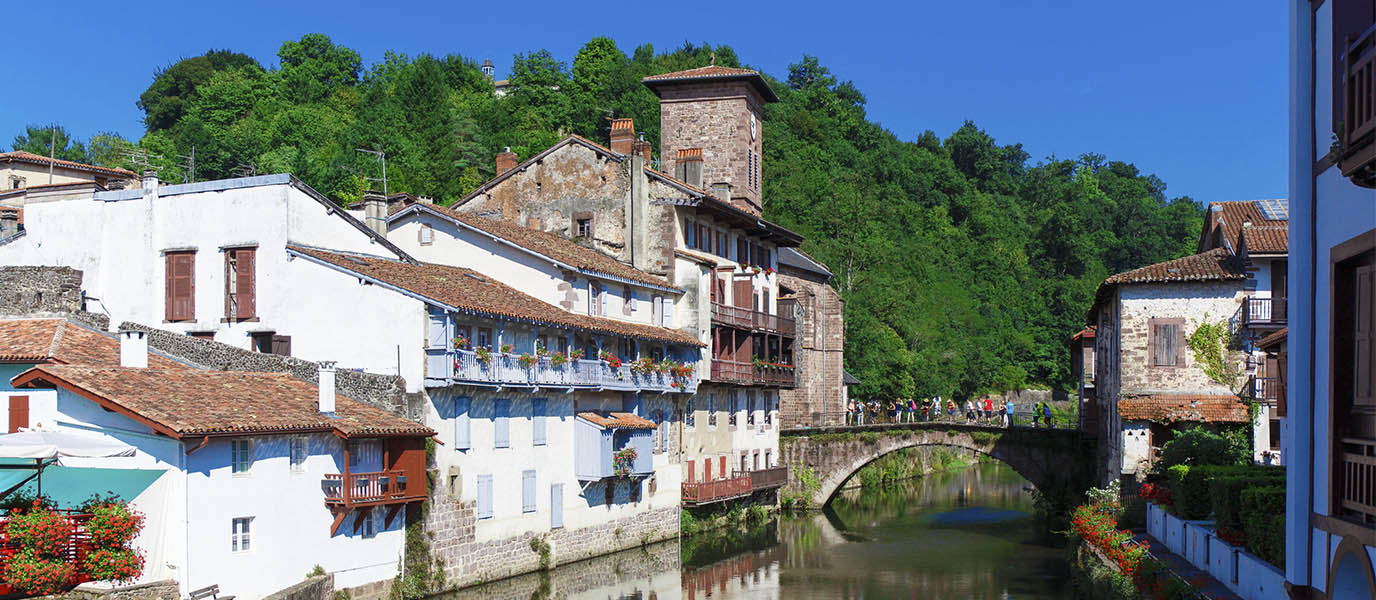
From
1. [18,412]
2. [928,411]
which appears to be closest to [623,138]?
[18,412]

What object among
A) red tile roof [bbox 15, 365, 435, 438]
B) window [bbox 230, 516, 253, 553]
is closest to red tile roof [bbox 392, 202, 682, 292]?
red tile roof [bbox 15, 365, 435, 438]

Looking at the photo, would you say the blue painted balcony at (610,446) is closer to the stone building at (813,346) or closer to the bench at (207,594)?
the bench at (207,594)

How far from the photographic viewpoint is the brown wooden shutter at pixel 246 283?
32753 millimetres

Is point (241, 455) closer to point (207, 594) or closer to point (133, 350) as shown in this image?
point (207, 594)

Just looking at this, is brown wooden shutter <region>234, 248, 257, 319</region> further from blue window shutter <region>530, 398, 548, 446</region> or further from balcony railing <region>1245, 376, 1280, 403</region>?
balcony railing <region>1245, 376, 1280, 403</region>

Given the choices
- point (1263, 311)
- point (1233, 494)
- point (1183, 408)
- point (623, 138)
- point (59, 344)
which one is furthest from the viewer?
point (623, 138)

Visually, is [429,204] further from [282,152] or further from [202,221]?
[282,152]

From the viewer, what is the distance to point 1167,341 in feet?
134

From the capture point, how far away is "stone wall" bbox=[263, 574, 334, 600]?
83.4 feet

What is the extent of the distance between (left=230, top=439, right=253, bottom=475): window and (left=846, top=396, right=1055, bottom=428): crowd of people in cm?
4160

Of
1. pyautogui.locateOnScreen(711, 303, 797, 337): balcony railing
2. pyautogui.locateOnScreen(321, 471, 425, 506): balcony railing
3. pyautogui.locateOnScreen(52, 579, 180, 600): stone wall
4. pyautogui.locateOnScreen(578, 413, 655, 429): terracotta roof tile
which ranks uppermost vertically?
pyautogui.locateOnScreen(711, 303, 797, 337): balcony railing

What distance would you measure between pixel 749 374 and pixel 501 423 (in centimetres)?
1710

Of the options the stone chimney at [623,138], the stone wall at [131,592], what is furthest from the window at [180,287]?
the stone chimney at [623,138]

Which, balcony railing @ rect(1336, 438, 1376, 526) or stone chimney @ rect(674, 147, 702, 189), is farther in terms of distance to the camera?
stone chimney @ rect(674, 147, 702, 189)
